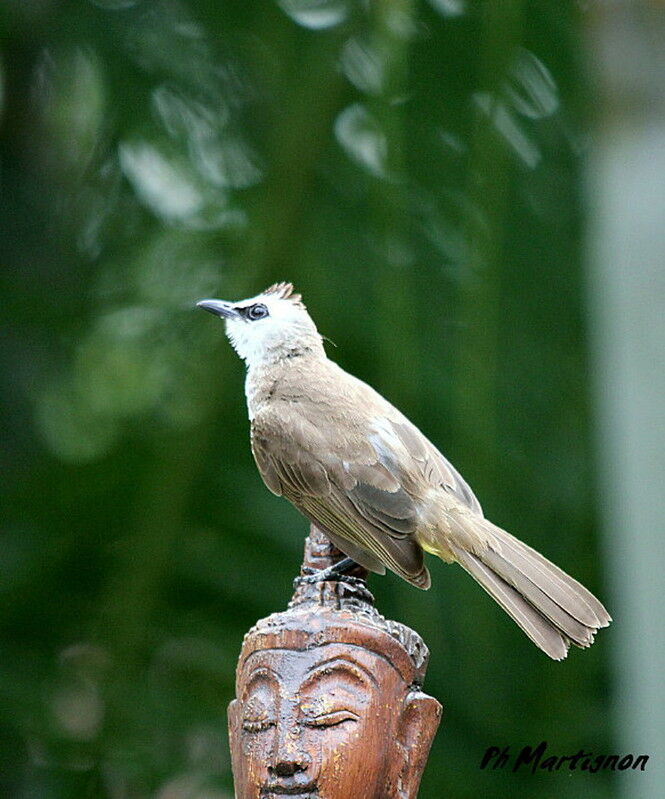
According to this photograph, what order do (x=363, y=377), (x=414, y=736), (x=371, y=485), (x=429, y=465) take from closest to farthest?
(x=414, y=736), (x=371, y=485), (x=429, y=465), (x=363, y=377)

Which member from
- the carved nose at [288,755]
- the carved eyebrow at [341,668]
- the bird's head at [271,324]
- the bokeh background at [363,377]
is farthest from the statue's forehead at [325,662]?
the bokeh background at [363,377]

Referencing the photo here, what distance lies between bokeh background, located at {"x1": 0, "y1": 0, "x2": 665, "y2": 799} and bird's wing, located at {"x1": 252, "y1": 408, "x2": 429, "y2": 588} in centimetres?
99

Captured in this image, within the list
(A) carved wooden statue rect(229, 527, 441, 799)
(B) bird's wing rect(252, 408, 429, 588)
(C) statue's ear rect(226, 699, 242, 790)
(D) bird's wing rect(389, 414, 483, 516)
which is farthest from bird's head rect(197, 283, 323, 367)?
(C) statue's ear rect(226, 699, 242, 790)

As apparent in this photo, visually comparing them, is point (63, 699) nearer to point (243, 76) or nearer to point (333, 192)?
point (333, 192)

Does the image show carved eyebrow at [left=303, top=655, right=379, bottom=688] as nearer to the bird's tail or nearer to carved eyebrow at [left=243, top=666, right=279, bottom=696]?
carved eyebrow at [left=243, top=666, right=279, bottom=696]

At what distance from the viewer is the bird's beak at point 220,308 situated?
161 inches

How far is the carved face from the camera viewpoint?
2.62 metres

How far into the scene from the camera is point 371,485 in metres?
3.55

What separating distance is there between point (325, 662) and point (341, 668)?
0.04 meters

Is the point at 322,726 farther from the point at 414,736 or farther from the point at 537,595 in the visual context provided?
the point at 537,595

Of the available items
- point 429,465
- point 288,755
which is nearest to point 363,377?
point 429,465

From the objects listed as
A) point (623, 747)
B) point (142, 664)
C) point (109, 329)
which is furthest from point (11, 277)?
point (623, 747)

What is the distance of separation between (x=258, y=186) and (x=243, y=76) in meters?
0.63

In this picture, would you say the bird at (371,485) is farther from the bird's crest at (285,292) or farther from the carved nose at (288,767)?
the carved nose at (288,767)
